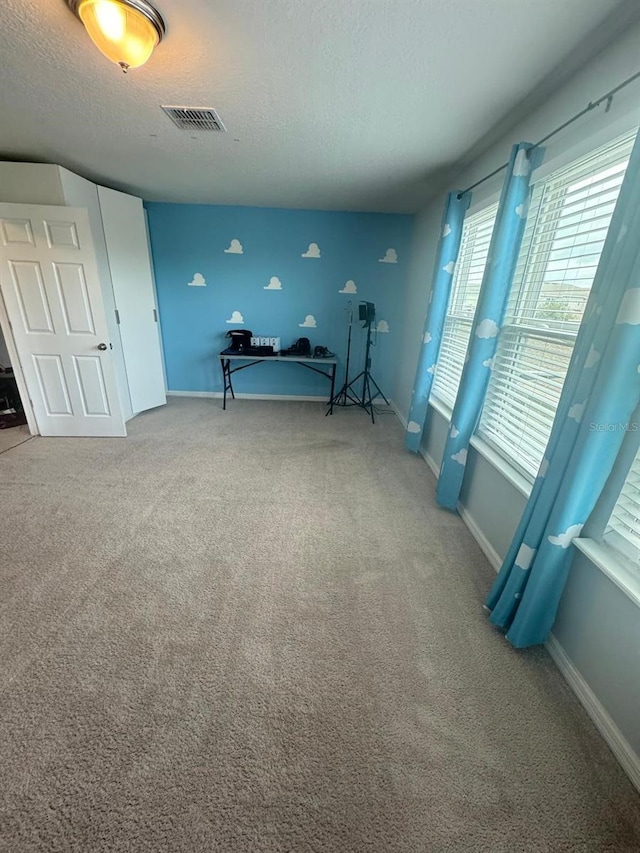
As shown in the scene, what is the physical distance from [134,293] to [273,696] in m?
3.98

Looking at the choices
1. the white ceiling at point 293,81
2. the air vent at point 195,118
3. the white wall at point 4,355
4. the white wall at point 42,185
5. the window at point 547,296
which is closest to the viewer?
the white ceiling at point 293,81

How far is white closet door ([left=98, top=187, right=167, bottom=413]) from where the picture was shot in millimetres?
3357

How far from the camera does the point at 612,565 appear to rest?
45.5 inches

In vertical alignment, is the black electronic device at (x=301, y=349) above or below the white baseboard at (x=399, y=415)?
above

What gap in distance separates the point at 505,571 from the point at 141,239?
4.52 m

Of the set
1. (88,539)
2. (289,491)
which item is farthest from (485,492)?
(88,539)

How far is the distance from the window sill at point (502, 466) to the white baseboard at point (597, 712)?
658 millimetres

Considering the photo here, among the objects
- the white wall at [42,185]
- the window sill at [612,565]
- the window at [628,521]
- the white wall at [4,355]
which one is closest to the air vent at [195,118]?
the white wall at [42,185]

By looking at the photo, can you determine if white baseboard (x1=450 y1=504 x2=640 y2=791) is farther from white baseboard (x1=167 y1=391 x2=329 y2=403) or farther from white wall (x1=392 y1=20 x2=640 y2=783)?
white baseboard (x1=167 y1=391 x2=329 y2=403)

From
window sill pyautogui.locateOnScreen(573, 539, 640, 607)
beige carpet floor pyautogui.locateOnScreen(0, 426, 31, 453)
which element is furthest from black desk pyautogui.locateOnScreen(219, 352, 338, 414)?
window sill pyautogui.locateOnScreen(573, 539, 640, 607)

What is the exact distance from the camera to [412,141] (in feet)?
6.95

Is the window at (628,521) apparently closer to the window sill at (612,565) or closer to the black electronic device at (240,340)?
the window sill at (612,565)

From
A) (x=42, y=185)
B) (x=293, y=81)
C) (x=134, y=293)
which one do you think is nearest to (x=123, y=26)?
(x=293, y=81)

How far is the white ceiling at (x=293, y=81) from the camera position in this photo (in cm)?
118
